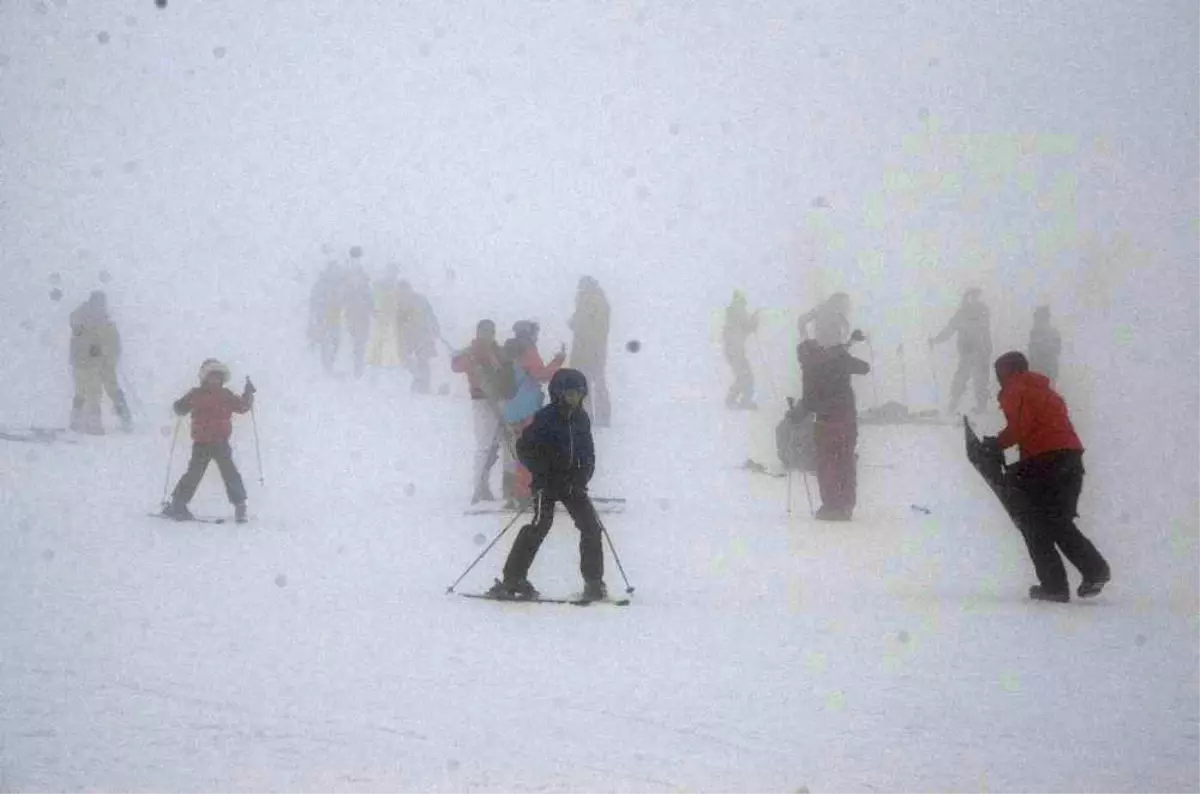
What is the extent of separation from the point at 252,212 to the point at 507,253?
11044 mm

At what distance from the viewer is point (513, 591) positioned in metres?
6.89

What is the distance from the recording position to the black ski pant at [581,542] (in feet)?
22.4

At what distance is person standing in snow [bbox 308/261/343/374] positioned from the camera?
22172 mm

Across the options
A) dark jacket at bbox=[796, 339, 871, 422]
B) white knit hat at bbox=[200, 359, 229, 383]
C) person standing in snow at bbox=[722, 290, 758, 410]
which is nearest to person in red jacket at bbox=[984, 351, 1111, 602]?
dark jacket at bbox=[796, 339, 871, 422]

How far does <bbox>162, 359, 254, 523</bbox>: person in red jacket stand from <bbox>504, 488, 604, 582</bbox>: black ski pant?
12.0 feet

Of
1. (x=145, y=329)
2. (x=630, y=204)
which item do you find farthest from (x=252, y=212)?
(x=145, y=329)

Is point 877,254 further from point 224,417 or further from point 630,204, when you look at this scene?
point 224,417

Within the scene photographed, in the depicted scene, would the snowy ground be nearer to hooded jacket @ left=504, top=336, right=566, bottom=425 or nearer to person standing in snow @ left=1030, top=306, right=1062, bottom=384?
hooded jacket @ left=504, top=336, right=566, bottom=425

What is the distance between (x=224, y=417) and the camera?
10.0 metres

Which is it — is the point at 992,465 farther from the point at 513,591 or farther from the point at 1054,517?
the point at 513,591

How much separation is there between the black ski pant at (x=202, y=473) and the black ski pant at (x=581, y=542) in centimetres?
372

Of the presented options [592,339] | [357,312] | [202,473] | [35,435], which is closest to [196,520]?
[202,473]

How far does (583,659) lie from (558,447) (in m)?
1.52

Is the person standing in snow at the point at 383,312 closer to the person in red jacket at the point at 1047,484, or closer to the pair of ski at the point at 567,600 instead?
the pair of ski at the point at 567,600
